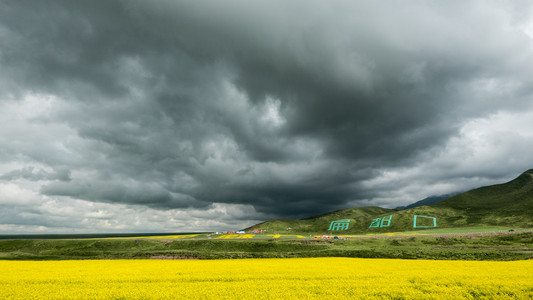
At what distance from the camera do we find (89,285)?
3027cm

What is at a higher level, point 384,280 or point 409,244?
point 384,280

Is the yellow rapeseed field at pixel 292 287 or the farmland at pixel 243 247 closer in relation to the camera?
the yellow rapeseed field at pixel 292 287

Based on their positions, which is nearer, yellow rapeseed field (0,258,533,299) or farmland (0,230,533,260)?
yellow rapeseed field (0,258,533,299)

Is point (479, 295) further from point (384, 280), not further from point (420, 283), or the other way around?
point (384, 280)

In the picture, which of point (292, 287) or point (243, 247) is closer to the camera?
point (292, 287)

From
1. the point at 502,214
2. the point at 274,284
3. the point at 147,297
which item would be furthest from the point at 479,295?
the point at 502,214

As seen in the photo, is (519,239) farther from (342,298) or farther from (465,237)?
(342,298)

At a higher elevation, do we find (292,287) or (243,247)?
(292,287)

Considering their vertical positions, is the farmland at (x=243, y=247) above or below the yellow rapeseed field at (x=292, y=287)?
below

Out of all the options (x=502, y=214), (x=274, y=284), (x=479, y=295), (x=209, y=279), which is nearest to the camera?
(x=479, y=295)

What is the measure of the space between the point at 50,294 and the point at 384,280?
118 ft

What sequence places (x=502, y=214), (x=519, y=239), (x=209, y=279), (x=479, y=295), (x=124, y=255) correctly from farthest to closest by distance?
(x=502, y=214) → (x=519, y=239) → (x=124, y=255) → (x=209, y=279) → (x=479, y=295)

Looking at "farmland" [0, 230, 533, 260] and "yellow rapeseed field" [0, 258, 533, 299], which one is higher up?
"yellow rapeseed field" [0, 258, 533, 299]

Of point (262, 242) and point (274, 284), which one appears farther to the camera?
point (262, 242)
